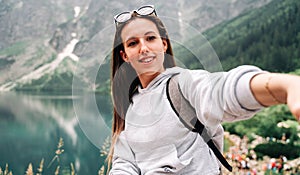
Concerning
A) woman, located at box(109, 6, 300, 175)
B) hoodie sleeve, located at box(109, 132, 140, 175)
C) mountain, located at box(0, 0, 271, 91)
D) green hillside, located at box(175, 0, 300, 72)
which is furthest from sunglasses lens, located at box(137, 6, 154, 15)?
mountain, located at box(0, 0, 271, 91)

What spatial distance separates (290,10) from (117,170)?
13.0 feet

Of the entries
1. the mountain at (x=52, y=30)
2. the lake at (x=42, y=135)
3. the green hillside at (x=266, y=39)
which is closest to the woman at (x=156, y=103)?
the lake at (x=42, y=135)

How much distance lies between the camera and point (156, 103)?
2.07 ft

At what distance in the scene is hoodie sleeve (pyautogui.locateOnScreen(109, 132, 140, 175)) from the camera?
667mm

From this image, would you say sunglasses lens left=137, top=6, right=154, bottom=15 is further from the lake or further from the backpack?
the lake

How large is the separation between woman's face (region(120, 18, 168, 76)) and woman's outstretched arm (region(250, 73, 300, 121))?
277mm

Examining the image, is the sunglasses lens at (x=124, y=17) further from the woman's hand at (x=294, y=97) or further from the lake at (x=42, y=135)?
the lake at (x=42, y=135)

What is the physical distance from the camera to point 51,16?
899 centimetres

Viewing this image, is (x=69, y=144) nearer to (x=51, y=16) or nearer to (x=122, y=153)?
(x=122, y=153)

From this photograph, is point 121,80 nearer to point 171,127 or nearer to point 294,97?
point 171,127

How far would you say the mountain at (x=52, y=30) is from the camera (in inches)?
219

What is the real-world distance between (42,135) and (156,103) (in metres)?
4.30

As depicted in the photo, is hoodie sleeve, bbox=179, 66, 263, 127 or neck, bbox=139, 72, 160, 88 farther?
neck, bbox=139, 72, 160, 88

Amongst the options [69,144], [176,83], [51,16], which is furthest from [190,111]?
[51,16]
